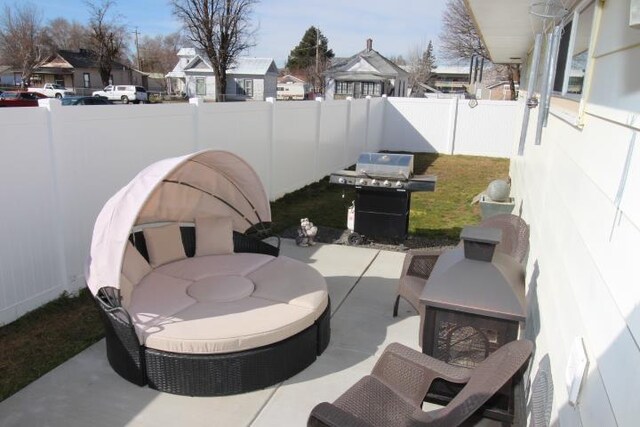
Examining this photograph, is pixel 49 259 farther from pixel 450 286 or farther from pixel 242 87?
pixel 242 87

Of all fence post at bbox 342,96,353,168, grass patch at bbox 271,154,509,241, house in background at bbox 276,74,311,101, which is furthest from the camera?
house in background at bbox 276,74,311,101

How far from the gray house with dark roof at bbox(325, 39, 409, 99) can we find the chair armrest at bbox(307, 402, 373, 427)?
39657 mm

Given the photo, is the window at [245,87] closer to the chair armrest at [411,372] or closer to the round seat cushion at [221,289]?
the round seat cushion at [221,289]

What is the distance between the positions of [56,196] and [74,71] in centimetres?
5757

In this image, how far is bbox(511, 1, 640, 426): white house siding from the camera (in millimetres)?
1599

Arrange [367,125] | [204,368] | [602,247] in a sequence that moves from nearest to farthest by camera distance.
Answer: [602,247] → [204,368] → [367,125]

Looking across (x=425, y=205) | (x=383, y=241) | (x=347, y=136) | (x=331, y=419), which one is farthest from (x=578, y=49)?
(x=347, y=136)

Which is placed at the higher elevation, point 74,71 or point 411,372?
point 74,71

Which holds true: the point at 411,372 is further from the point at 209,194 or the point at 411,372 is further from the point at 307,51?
the point at 307,51

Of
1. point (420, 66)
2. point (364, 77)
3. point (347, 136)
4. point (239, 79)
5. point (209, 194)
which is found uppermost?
point (420, 66)

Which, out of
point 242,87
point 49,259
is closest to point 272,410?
point 49,259

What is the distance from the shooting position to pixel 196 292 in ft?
14.9

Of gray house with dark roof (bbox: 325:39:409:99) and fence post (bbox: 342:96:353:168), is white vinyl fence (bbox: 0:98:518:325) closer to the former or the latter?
fence post (bbox: 342:96:353:168)

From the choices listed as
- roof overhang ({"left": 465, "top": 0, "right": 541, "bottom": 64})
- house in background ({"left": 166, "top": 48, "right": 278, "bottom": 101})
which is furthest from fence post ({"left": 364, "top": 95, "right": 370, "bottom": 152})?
house in background ({"left": 166, "top": 48, "right": 278, "bottom": 101})
